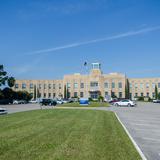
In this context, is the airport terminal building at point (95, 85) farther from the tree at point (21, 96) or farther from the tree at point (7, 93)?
the tree at point (7, 93)

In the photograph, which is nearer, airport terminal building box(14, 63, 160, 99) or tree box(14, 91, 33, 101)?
tree box(14, 91, 33, 101)

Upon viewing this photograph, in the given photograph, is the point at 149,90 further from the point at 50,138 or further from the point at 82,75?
the point at 50,138

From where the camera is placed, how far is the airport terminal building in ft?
372

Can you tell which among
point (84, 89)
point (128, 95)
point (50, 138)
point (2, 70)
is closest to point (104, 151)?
point (50, 138)

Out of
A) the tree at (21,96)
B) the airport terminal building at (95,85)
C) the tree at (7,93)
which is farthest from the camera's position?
the airport terminal building at (95,85)

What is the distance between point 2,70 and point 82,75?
43.7m

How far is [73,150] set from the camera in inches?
363

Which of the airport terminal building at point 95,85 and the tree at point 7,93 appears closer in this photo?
the tree at point 7,93

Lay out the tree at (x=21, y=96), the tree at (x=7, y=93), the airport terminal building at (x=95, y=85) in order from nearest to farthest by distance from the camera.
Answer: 1. the tree at (x=7, y=93)
2. the tree at (x=21, y=96)
3. the airport terminal building at (x=95, y=85)

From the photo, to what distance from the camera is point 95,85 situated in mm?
113188

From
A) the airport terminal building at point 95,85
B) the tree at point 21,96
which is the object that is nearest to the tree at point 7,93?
the tree at point 21,96

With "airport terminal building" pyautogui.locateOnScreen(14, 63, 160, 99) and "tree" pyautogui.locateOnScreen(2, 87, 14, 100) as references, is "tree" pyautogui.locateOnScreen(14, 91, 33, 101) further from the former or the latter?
"airport terminal building" pyautogui.locateOnScreen(14, 63, 160, 99)

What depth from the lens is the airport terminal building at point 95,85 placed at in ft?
372

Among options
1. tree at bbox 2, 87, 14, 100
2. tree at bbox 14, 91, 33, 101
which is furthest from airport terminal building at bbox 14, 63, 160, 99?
tree at bbox 2, 87, 14, 100
